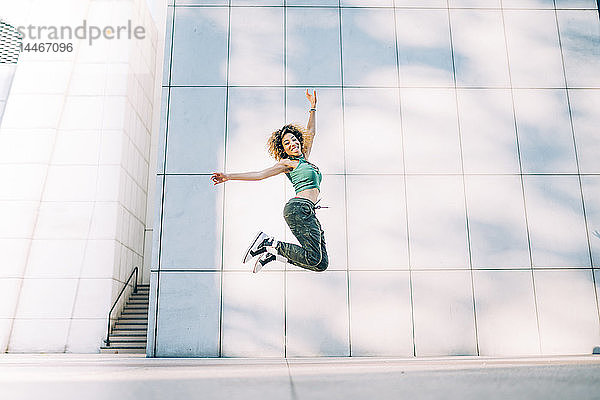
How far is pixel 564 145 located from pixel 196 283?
5362 mm

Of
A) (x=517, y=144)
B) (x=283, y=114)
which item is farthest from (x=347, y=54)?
(x=517, y=144)

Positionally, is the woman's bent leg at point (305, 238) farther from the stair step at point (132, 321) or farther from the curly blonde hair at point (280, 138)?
the stair step at point (132, 321)

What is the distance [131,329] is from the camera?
1130cm

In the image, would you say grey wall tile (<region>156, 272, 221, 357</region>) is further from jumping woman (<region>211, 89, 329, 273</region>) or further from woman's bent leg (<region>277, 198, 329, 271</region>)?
woman's bent leg (<region>277, 198, 329, 271</region>)

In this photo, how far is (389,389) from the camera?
2.66 m

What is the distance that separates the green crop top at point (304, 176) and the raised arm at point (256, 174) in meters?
0.12

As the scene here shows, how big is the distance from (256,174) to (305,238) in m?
1.04

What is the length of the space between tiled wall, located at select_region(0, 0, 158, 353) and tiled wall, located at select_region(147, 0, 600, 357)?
5.53m

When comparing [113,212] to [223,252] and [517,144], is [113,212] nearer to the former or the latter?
[223,252]

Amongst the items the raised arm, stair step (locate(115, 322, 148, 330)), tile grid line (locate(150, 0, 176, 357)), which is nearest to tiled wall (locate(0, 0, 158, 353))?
stair step (locate(115, 322, 148, 330))

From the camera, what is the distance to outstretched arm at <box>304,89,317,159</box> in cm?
701

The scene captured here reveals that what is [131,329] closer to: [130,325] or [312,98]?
[130,325]

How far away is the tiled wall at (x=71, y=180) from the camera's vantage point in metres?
11.0

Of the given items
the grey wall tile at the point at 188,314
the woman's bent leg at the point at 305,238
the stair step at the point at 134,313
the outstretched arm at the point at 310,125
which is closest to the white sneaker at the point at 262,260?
the woman's bent leg at the point at 305,238
